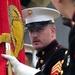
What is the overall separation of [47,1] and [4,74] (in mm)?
1205

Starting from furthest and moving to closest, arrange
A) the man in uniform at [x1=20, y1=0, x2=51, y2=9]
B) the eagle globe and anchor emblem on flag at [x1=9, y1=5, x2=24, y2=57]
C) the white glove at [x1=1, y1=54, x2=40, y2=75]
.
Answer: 1. the man in uniform at [x1=20, y1=0, x2=51, y2=9]
2. the eagle globe and anchor emblem on flag at [x1=9, y1=5, x2=24, y2=57]
3. the white glove at [x1=1, y1=54, x2=40, y2=75]

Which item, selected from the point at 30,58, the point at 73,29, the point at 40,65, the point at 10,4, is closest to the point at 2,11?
the point at 10,4

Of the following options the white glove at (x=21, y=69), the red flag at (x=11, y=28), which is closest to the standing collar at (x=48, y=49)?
the red flag at (x=11, y=28)

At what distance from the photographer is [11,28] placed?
3.12m

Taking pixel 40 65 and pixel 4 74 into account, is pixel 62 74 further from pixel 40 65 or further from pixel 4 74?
pixel 40 65

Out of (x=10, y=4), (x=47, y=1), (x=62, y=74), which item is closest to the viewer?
(x=62, y=74)

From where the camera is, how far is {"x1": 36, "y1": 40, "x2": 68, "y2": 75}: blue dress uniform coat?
291cm

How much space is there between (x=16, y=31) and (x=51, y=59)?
0.38m

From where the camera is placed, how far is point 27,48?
5.11 metres

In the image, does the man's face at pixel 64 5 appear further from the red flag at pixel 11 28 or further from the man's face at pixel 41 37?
the man's face at pixel 41 37

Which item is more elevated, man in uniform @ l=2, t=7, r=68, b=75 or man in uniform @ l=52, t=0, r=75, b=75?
man in uniform @ l=52, t=0, r=75, b=75

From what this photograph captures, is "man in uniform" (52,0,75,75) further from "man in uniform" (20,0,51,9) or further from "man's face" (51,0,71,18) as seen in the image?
"man in uniform" (20,0,51,9)

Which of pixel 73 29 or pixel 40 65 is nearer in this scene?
pixel 73 29

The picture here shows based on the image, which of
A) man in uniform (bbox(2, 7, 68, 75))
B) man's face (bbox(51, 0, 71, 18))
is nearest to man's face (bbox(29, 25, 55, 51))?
man in uniform (bbox(2, 7, 68, 75))
